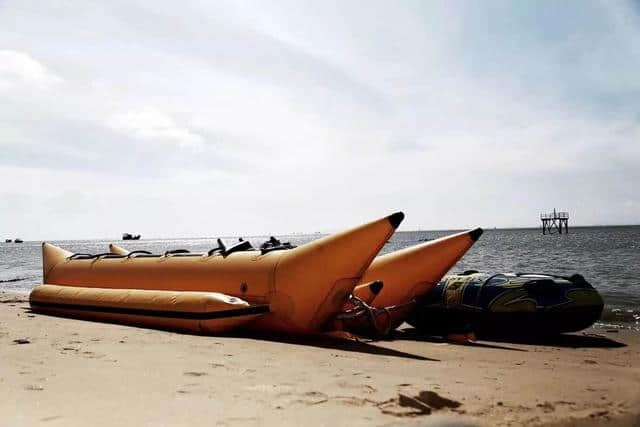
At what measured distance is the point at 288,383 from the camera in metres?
4.25

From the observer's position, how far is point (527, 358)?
670 cm

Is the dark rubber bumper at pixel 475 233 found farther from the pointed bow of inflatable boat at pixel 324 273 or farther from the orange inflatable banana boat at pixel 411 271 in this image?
the pointed bow of inflatable boat at pixel 324 273

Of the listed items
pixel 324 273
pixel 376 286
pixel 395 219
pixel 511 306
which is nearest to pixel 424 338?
pixel 376 286

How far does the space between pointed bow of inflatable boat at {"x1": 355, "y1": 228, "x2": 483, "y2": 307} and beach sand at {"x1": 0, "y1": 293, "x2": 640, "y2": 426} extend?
5.18 feet

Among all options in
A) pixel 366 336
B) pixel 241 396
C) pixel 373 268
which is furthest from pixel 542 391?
pixel 373 268

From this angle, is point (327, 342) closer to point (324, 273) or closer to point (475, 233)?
point (324, 273)

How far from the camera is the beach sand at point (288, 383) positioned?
342 centimetres

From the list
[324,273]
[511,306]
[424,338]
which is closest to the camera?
[324,273]

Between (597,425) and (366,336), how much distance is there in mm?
4666

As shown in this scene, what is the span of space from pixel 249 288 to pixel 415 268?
2690 millimetres

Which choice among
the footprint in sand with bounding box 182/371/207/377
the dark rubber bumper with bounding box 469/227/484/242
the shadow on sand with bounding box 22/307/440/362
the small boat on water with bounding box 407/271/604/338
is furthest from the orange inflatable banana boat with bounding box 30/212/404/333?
the footprint in sand with bounding box 182/371/207/377

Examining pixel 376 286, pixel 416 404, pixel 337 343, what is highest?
pixel 376 286

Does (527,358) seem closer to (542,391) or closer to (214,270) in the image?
(542,391)

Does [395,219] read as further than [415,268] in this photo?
No
